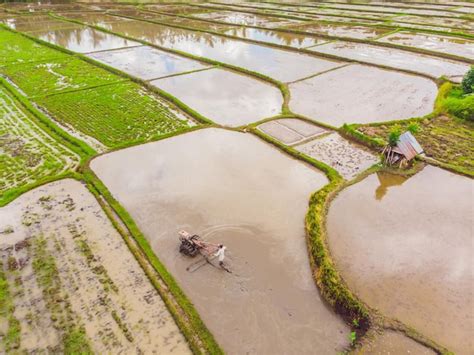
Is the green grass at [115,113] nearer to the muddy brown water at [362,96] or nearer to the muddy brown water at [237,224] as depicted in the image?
the muddy brown water at [237,224]

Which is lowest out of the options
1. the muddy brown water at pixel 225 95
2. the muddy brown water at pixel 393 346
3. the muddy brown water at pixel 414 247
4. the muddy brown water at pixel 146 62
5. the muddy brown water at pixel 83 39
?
the muddy brown water at pixel 393 346

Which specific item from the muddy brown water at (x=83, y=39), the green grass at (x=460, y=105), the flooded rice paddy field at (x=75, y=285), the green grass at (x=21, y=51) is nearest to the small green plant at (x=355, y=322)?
the flooded rice paddy field at (x=75, y=285)

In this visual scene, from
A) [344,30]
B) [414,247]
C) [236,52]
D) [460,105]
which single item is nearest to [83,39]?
[236,52]

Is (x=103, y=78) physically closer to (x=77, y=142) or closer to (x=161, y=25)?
(x=77, y=142)

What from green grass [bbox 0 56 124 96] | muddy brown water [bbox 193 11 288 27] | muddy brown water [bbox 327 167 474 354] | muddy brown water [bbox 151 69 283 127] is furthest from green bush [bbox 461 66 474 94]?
muddy brown water [bbox 193 11 288 27]

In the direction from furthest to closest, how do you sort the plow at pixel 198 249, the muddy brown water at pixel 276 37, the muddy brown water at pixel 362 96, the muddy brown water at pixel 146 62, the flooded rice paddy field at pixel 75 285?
the muddy brown water at pixel 276 37 < the muddy brown water at pixel 146 62 < the muddy brown water at pixel 362 96 < the plow at pixel 198 249 < the flooded rice paddy field at pixel 75 285

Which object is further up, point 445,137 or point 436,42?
point 436,42

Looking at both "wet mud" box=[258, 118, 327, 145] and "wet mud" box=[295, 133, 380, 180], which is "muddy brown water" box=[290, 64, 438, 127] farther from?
"wet mud" box=[295, 133, 380, 180]

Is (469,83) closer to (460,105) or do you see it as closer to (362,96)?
(460,105)
